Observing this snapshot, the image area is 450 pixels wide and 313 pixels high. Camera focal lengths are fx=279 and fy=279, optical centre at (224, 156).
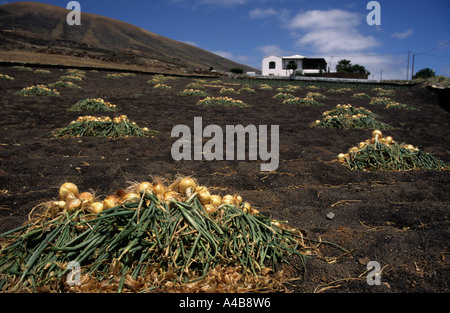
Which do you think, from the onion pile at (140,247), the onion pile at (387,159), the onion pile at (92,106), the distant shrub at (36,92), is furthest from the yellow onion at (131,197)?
the distant shrub at (36,92)

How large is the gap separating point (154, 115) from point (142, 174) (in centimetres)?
440

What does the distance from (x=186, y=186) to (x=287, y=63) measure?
58500 millimetres

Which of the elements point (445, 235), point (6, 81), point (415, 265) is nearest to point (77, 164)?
point (415, 265)

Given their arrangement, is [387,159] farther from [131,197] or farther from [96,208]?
[96,208]

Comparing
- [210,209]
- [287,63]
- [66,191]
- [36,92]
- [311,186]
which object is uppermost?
[287,63]

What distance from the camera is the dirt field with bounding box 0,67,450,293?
1888 mm

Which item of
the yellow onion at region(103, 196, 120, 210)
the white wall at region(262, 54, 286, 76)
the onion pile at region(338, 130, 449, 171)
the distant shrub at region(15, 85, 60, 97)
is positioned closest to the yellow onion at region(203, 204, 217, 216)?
the yellow onion at region(103, 196, 120, 210)

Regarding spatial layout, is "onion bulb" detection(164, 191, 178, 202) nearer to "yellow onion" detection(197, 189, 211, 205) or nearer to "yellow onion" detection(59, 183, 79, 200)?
"yellow onion" detection(197, 189, 211, 205)

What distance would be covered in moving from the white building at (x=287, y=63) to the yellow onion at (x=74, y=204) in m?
56.7

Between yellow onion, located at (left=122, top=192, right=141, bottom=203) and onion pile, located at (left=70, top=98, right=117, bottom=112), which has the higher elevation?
onion pile, located at (left=70, top=98, right=117, bottom=112)

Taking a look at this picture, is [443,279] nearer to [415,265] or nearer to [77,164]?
[415,265]

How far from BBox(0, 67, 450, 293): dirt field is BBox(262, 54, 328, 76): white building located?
171ft

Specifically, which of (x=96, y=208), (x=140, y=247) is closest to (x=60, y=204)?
(x=96, y=208)

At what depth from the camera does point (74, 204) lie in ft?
5.75
